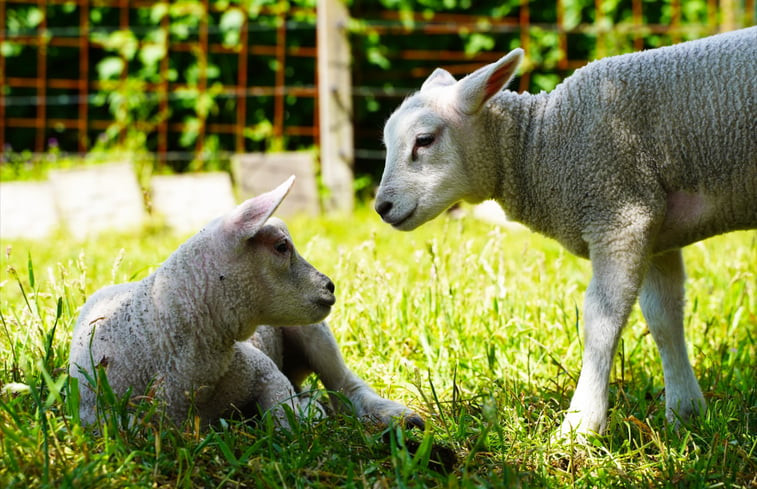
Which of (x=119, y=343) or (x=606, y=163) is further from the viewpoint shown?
(x=606, y=163)

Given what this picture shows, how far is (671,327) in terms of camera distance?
135 inches

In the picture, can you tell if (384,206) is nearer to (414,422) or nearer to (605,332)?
(414,422)

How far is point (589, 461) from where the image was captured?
2840mm

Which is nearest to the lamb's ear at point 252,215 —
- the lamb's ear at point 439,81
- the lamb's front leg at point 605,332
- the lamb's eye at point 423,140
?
the lamb's eye at point 423,140

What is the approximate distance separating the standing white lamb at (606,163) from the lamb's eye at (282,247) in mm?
566

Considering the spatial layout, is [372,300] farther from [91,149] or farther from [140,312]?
[91,149]

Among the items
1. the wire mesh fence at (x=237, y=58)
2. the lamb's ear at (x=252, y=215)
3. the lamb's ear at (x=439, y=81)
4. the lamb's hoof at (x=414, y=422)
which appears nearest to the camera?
the lamb's ear at (x=252, y=215)

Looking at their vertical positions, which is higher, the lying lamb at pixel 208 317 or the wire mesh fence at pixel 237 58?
the wire mesh fence at pixel 237 58

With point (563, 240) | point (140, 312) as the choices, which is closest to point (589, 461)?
point (563, 240)

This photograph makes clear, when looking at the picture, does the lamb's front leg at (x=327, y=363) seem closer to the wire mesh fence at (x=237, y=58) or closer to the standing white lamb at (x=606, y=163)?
the standing white lamb at (x=606, y=163)

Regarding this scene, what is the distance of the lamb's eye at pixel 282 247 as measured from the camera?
284 cm

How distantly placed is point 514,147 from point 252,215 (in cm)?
105

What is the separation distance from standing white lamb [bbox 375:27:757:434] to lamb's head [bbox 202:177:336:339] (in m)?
0.56

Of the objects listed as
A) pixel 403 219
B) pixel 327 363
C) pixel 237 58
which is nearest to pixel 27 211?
pixel 237 58
